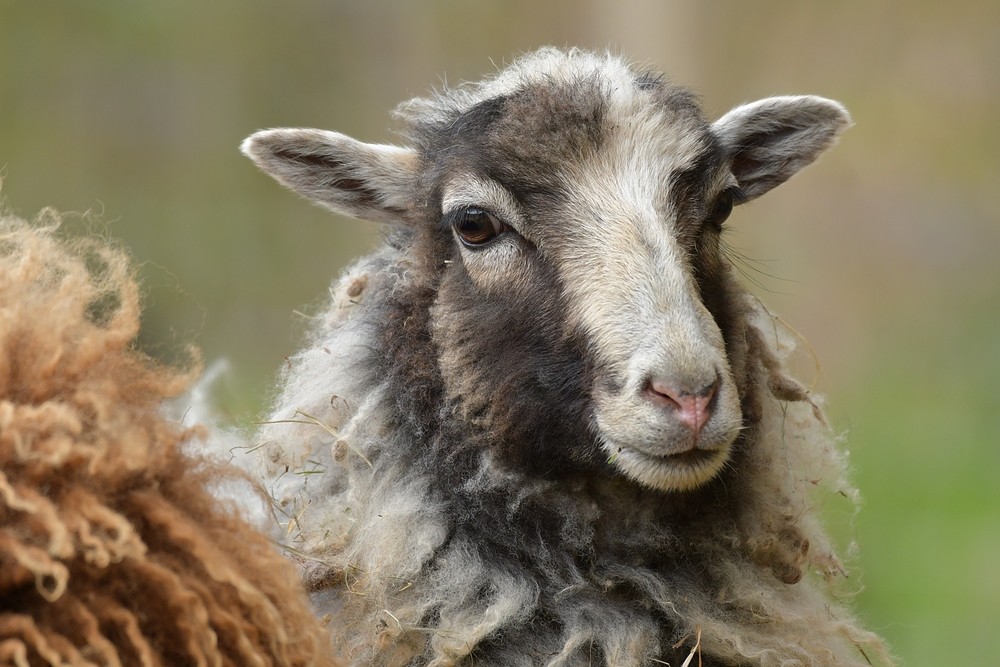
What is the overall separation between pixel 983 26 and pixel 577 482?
8190 millimetres

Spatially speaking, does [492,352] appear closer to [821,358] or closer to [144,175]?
[821,358]

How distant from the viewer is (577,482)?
9.94ft

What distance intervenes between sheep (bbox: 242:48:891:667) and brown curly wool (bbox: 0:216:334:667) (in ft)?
1.92

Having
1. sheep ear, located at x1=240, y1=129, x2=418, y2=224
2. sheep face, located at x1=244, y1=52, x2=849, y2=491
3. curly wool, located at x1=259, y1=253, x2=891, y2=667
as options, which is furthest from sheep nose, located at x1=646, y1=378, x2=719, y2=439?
sheep ear, located at x1=240, y1=129, x2=418, y2=224

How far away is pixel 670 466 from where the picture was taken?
2.76m

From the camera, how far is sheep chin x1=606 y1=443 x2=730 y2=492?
2754 mm

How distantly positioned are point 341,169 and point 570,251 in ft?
3.48

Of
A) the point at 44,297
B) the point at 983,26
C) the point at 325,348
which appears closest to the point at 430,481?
the point at 325,348

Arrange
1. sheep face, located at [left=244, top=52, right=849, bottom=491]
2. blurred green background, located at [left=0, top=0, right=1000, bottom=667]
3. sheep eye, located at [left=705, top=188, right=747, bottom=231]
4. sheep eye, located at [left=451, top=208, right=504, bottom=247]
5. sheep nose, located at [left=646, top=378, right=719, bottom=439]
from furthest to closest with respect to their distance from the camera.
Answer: blurred green background, located at [left=0, top=0, right=1000, bottom=667] < sheep eye, located at [left=705, top=188, right=747, bottom=231] < sheep eye, located at [left=451, top=208, right=504, bottom=247] < sheep face, located at [left=244, top=52, right=849, bottom=491] < sheep nose, located at [left=646, top=378, right=719, bottom=439]

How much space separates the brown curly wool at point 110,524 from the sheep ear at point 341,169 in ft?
Result: 3.91

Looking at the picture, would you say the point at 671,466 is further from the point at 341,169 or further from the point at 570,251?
the point at 341,169

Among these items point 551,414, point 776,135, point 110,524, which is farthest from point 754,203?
point 110,524

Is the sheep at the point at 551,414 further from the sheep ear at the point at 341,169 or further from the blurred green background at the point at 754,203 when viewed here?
the blurred green background at the point at 754,203

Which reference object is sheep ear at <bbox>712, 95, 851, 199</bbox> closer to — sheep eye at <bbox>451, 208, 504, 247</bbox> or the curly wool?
the curly wool
